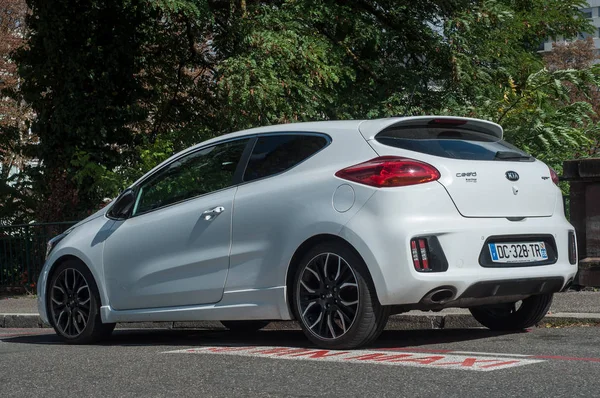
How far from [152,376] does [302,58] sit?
36.1 feet

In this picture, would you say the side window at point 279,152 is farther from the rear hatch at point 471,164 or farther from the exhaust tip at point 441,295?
the exhaust tip at point 441,295

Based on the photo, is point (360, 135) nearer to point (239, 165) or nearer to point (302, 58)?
point (239, 165)

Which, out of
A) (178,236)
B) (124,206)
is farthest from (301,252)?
(124,206)

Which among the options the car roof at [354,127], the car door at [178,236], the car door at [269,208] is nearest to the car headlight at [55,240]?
the car door at [178,236]

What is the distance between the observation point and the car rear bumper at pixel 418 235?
6668 mm

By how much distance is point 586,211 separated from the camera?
11.8 m

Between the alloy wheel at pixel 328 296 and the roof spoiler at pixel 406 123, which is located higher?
the roof spoiler at pixel 406 123

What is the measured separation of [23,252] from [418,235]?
1203 cm

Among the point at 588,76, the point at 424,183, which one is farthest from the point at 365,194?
the point at 588,76

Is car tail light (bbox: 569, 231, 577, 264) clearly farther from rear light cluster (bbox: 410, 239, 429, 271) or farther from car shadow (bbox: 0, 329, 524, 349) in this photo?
rear light cluster (bbox: 410, 239, 429, 271)

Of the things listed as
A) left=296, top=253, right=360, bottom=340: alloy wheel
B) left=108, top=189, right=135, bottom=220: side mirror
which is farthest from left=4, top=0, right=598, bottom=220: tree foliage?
left=296, top=253, right=360, bottom=340: alloy wheel

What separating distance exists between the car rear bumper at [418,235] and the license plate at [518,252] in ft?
0.22

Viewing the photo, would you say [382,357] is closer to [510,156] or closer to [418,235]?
[418,235]

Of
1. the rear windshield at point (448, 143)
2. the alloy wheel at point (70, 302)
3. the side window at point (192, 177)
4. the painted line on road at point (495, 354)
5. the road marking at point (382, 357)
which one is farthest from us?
the alloy wheel at point (70, 302)
